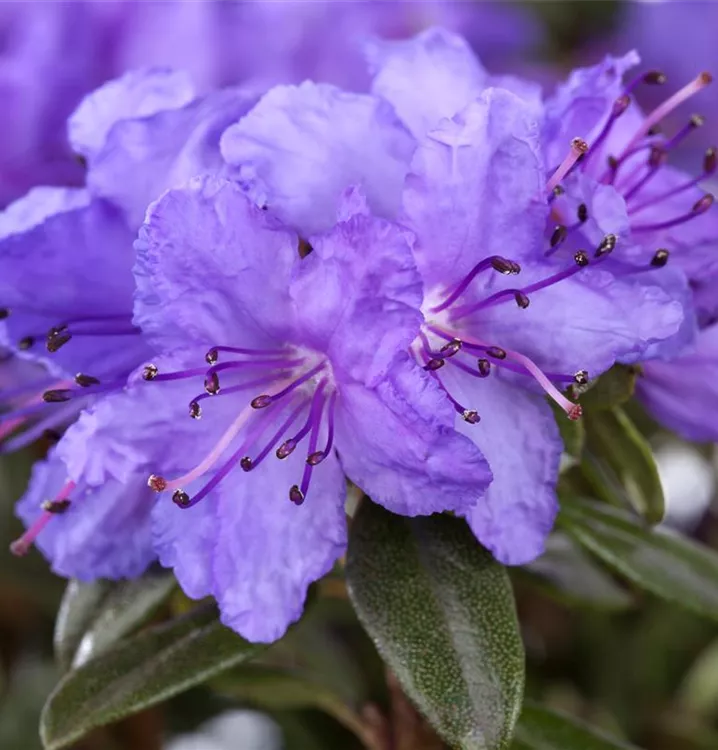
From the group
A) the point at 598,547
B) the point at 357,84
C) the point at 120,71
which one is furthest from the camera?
the point at 357,84

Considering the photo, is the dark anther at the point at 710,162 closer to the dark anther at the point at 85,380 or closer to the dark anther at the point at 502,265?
the dark anther at the point at 502,265

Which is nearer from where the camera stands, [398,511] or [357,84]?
[398,511]

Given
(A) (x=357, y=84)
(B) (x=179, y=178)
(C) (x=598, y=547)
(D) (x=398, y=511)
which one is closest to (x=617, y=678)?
(C) (x=598, y=547)

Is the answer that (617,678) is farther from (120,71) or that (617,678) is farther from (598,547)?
(120,71)

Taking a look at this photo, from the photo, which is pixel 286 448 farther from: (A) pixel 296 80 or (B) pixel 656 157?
(A) pixel 296 80

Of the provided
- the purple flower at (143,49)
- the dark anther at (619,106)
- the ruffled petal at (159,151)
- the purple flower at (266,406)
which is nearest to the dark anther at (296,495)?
the purple flower at (266,406)

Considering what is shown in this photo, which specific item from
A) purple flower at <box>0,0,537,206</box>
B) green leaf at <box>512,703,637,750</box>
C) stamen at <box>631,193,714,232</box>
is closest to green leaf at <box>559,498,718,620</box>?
green leaf at <box>512,703,637,750</box>

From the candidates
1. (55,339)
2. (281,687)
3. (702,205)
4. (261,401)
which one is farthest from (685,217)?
(281,687)
